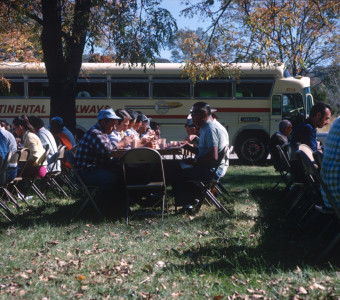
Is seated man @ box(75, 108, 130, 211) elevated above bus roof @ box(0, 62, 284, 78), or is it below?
below

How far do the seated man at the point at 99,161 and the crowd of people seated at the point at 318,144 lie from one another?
2.65 metres

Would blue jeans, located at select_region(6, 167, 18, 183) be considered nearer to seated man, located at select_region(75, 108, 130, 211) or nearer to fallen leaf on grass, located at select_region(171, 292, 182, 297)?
seated man, located at select_region(75, 108, 130, 211)

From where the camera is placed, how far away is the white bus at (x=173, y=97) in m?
18.4

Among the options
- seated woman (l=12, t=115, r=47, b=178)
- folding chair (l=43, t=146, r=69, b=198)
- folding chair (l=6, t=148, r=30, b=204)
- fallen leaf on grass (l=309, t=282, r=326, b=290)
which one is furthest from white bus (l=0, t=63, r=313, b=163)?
fallen leaf on grass (l=309, t=282, r=326, b=290)

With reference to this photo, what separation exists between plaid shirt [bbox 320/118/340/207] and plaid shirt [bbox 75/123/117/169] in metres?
3.60

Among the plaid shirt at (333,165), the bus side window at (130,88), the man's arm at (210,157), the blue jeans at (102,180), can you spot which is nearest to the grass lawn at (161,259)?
the blue jeans at (102,180)

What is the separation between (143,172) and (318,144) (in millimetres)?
3142

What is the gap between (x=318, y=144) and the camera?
29.0 feet

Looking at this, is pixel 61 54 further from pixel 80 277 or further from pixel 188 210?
pixel 80 277

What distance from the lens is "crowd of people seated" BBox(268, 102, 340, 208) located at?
503 centimetres

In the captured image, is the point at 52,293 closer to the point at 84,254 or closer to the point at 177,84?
the point at 84,254

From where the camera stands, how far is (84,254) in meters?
5.58

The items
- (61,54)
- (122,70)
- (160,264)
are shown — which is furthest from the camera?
(122,70)

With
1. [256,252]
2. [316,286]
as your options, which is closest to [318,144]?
[256,252]
